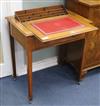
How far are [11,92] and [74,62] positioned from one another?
752 mm

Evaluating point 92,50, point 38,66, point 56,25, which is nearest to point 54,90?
point 38,66

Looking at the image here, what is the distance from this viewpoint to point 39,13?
75.6 inches

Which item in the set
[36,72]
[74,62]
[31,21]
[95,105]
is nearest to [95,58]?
[74,62]

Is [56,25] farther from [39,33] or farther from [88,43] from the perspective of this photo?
[88,43]

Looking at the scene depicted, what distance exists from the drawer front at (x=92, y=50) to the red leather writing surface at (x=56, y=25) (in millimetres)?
260

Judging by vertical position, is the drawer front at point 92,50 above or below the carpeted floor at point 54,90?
above

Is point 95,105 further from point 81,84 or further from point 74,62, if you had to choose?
point 74,62

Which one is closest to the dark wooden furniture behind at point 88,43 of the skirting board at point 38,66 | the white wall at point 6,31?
the skirting board at point 38,66

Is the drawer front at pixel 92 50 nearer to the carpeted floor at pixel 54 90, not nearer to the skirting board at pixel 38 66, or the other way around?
the carpeted floor at pixel 54 90

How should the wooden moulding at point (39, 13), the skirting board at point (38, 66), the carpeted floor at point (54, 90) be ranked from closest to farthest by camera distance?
the wooden moulding at point (39, 13) < the carpeted floor at point (54, 90) < the skirting board at point (38, 66)

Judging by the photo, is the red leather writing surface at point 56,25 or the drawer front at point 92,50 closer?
the red leather writing surface at point 56,25

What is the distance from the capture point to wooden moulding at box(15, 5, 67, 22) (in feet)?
6.00

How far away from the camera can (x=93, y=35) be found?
203 cm

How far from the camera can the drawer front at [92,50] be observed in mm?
2031
